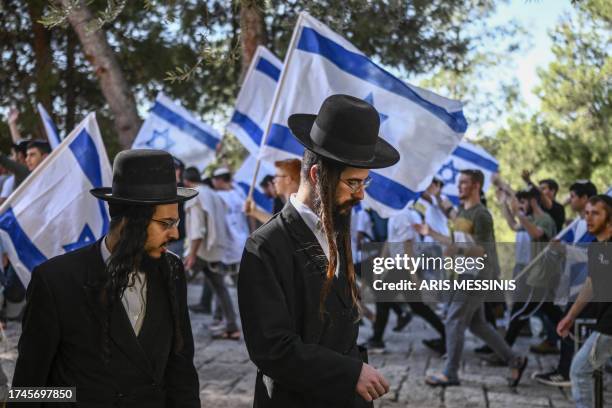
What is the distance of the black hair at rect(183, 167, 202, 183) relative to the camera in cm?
1040

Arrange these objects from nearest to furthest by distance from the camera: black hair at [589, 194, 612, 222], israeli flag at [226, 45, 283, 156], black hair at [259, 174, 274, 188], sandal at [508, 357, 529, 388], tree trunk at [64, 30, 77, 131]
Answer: black hair at [589, 194, 612, 222] → sandal at [508, 357, 529, 388] → israeli flag at [226, 45, 283, 156] → black hair at [259, 174, 274, 188] → tree trunk at [64, 30, 77, 131]

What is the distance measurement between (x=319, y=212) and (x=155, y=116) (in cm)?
693

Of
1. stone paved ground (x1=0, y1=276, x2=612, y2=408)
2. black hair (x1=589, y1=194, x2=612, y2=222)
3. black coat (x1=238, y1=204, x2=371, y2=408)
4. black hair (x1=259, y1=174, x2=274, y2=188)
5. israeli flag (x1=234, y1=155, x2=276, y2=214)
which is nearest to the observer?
black coat (x1=238, y1=204, x2=371, y2=408)

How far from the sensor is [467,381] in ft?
26.4

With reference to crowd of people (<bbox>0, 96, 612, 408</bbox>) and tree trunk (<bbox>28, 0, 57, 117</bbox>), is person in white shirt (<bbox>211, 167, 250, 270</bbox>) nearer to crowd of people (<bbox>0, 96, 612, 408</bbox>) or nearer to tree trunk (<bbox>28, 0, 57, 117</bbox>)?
crowd of people (<bbox>0, 96, 612, 408</bbox>)

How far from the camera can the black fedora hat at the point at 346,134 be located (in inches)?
123

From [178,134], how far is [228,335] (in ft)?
8.09

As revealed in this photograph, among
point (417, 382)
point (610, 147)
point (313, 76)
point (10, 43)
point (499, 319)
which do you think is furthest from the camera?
point (610, 147)

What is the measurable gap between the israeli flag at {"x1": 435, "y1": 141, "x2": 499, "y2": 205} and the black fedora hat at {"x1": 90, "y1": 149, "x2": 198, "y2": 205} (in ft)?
27.8

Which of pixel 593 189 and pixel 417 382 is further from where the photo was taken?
pixel 593 189

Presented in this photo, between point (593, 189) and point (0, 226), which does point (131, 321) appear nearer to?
point (0, 226)

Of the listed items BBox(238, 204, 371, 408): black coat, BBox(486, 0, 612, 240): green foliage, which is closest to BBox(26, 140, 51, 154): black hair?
BBox(238, 204, 371, 408): black coat

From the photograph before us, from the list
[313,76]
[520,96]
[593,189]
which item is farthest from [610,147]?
[313,76]

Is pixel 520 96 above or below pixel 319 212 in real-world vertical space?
above
